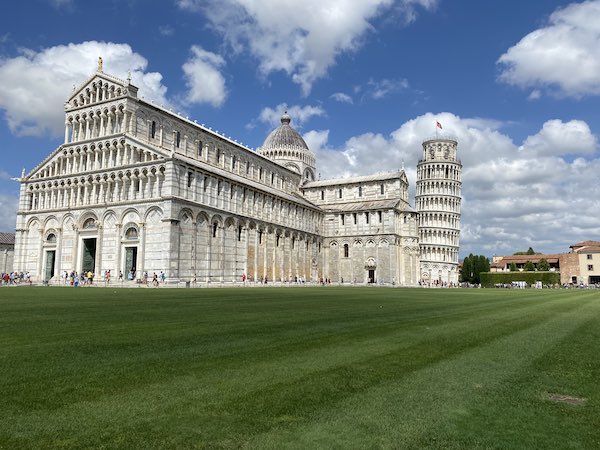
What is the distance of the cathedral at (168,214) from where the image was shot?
161 feet

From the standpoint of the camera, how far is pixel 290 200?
231 feet

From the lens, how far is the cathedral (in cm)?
4906

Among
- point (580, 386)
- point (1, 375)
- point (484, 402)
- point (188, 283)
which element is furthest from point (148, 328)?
point (188, 283)

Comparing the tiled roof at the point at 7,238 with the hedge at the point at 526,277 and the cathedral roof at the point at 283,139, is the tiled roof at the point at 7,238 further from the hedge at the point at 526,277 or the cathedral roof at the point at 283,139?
the hedge at the point at 526,277

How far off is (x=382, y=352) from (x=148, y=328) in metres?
6.19

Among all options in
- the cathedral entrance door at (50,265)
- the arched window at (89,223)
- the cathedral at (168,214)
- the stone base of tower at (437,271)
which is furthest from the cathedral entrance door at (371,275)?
the cathedral entrance door at (50,265)

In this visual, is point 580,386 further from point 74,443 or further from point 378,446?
point 74,443

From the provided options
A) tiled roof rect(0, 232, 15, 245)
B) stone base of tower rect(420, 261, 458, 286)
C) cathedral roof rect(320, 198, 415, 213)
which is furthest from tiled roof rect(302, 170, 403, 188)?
tiled roof rect(0, 232, 15, 245)

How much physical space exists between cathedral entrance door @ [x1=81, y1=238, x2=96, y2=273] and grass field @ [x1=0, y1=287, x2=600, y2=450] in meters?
44.0

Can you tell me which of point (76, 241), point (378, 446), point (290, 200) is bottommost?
point (378, 446)

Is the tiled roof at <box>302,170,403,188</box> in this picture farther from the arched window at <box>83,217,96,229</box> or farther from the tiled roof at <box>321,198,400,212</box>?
the arched window at <box>83,217,96,229</box>

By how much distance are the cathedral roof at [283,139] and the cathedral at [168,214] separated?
554 inches

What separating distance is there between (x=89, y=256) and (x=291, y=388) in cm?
5296

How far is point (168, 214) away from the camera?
4709cm
